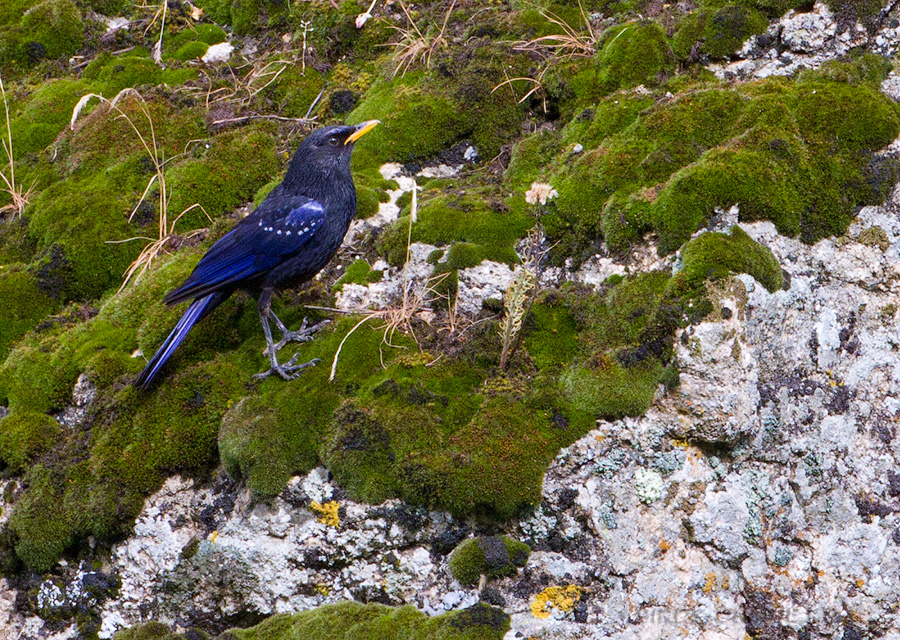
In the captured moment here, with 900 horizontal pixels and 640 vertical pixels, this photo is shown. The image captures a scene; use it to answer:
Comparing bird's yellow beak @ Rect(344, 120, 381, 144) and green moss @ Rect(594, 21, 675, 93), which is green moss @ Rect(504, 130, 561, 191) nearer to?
green moss @ Rect(594, 21, 675, 93)

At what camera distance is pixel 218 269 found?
562 centimetres

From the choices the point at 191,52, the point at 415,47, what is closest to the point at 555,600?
the point at 415,47

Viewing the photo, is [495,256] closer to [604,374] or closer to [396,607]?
[604,374]

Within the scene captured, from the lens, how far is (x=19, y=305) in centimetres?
646

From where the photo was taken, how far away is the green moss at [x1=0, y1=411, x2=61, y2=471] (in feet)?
17.8

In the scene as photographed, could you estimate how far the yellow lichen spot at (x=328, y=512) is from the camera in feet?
15.1

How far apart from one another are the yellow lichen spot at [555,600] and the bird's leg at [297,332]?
94.6 inches

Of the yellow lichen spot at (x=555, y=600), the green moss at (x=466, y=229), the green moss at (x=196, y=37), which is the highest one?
the green moss at (x=196, y=37)

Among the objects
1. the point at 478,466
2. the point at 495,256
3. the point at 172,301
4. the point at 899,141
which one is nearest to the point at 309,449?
the point at 478,466

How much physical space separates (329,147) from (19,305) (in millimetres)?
2888

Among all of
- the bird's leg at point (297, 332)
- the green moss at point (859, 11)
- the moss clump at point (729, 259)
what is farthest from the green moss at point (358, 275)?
the green moss at point (859, 11)

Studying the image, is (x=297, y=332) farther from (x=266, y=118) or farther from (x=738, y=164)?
(x=738, y=164)

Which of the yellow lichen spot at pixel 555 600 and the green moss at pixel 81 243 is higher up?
the green moss at pixel 81 243

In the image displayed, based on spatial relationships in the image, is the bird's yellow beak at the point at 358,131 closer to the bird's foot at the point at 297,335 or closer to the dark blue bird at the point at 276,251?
the dark blue bird at the point at 276,251
